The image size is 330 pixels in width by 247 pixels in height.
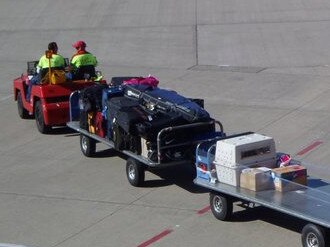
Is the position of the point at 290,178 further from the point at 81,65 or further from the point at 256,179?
the point at 81,65

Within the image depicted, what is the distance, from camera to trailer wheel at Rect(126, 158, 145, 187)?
1235 centimetres

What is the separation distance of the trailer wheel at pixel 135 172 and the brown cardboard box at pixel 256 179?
2.22m

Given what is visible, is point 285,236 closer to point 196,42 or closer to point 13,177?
point 13,177

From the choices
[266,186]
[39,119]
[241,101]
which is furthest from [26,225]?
[241,101]

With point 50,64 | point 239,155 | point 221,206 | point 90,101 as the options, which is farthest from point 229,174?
point 50,64

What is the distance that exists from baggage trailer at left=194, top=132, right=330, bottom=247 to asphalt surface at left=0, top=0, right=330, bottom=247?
0.31 meters

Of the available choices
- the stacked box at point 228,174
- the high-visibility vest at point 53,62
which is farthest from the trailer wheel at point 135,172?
the high-visibility vest at point 53,62

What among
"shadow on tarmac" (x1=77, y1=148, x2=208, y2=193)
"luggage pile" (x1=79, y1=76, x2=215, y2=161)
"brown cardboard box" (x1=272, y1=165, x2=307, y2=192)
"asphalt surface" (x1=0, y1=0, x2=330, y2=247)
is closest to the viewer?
"brown cardboard box" (x1=272, y1=165, x2=307, y2=192)

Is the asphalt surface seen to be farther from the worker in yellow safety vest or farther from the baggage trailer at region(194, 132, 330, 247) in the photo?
the worker in yellow safety vest

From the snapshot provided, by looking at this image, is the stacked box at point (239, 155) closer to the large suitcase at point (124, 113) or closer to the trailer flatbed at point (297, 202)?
the trailer flatbed at point (297, 202)

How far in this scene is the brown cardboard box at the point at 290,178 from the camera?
33.8 ft

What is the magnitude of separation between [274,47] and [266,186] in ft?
37.7

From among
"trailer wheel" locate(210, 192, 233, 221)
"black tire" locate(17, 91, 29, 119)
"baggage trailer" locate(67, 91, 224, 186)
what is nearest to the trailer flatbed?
"trailer wheel" locate(210, 192, 233, 221)

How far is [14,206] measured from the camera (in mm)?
12109
